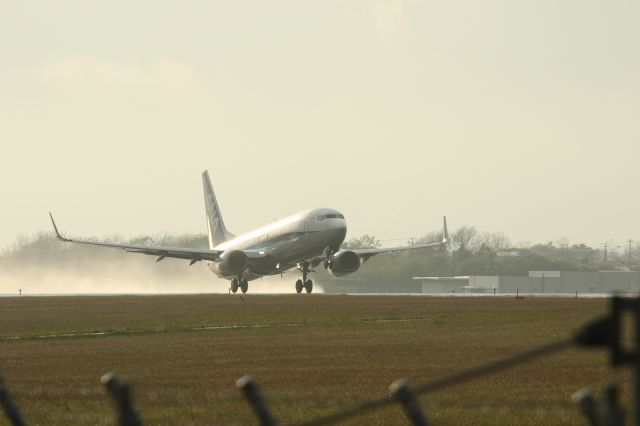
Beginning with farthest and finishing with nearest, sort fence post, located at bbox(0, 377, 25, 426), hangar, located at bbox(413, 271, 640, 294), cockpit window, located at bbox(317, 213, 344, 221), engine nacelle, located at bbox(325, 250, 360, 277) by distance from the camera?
hangar, located at bbox(413, 271, 640, 294), engine nacelle, located at bbox(325, 250, 360, 277), cockpit window, located at bbox(317, 213, 344, 221), fence post, located at bbox(0, 377, 25, 426)

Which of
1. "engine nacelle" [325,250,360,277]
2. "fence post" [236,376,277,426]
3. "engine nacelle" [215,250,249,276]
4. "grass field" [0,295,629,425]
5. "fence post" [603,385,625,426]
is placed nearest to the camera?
"fence post" [603,385,625,426]

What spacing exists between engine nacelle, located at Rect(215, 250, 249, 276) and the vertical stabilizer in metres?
15.1

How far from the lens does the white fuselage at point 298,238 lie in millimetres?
97750

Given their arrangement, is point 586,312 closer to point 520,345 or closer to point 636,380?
point 520,345

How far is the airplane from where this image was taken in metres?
98.1

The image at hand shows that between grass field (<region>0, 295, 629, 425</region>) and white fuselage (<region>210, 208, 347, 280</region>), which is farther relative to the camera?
white fuselage (<region>210, 208, 347, 280</region>)

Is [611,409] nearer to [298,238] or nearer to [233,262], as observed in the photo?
[298,238]

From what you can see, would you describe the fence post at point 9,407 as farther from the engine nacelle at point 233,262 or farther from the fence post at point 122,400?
the engine nacelle at point 233,262

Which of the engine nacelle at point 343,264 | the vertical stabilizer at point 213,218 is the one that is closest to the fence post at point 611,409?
the engine nacelle at point 343,264

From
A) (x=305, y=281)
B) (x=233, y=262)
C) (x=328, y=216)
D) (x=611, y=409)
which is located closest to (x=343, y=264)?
(x=305, y=281)

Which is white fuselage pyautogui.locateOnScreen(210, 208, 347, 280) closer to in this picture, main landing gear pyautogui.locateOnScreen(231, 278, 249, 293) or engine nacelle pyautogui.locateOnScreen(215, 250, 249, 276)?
engine nacelle pyautogui.locateOnScreen(215, 250, 249, 276)

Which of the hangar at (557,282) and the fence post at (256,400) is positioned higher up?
the fence post at (256,400)

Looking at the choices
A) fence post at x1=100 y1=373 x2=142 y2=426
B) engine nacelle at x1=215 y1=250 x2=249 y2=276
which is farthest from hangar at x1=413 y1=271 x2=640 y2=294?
fence post at x1=100 y1=373 x2=142 y2=426

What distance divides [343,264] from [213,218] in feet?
89.6
